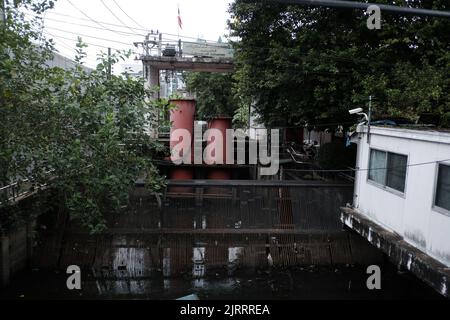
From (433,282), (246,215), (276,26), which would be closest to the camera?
(433,282)

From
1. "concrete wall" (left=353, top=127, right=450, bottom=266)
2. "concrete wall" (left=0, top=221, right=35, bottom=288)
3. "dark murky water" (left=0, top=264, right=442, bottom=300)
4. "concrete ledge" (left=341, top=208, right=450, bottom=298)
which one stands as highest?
"concrete wall" (left=353, top=127, right=450, bottom=266)

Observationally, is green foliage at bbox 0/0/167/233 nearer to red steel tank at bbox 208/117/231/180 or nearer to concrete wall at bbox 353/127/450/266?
concrete wall at bbox 353/127/450/266

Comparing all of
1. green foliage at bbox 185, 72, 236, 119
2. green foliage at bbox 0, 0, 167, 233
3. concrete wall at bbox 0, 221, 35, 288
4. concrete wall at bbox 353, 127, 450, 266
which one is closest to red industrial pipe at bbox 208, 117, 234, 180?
concrete wall at bbox 353, 127, 450, 266

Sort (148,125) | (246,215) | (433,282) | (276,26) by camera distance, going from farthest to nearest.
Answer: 1. (276,26)
2. (246,215)
3. (148,125)
4. (433,282)

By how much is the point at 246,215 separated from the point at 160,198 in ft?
8.97

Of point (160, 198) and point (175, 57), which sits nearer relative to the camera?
point (160, 198)

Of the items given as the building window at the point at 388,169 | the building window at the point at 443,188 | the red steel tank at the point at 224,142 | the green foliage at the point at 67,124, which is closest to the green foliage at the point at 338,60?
the building window at the point at 388,169

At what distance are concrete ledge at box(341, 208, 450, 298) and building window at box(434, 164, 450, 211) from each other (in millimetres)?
1094

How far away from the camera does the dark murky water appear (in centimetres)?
1042

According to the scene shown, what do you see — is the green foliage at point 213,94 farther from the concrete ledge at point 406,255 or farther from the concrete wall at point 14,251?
the concrete ledge at point 406,255

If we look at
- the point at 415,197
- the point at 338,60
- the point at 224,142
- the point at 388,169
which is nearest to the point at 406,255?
the point at 415,197

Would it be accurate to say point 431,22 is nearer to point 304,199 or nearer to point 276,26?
point 276,26
